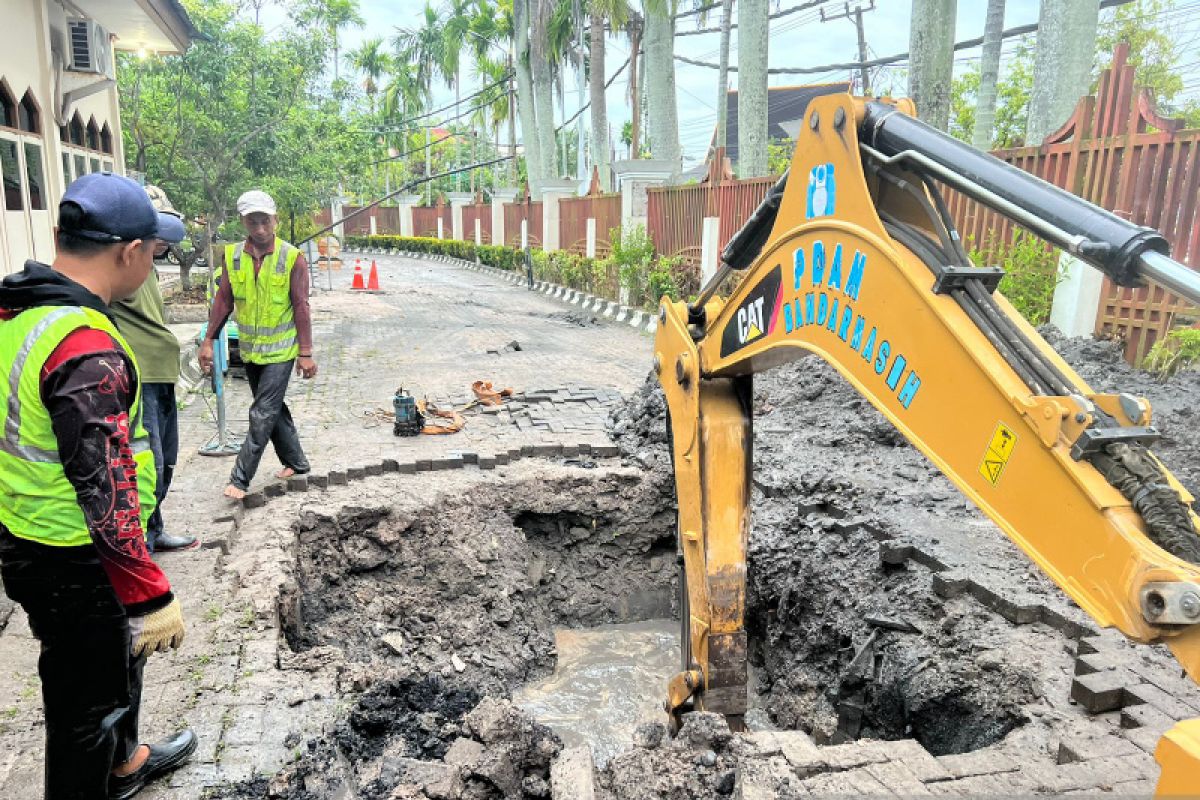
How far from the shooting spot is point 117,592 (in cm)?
226

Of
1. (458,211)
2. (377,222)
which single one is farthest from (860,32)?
(377,222)

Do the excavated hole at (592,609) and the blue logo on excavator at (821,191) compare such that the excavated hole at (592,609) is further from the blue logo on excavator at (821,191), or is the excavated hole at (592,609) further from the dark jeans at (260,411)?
the blue logo on excavator at (821,191)

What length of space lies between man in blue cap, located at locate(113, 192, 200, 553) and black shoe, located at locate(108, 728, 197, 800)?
1.81 m

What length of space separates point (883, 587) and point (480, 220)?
29.9m

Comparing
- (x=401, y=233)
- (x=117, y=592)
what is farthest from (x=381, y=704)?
(x=401, y=233)

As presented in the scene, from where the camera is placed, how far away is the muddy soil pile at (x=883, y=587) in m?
3.66

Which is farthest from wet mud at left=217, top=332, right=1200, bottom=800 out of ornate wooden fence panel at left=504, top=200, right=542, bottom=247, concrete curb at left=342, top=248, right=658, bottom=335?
ornate wooden fence panel at left=504, top=200, right=542, bottom=247

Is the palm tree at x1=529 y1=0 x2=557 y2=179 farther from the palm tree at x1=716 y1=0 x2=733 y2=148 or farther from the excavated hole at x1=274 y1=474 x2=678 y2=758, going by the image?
the excavated hole at x1=274 y1=474 x2=678 y2=758

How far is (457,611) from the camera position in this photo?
5133mm

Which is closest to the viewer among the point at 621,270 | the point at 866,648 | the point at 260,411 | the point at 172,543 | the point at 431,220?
the point at 866,648

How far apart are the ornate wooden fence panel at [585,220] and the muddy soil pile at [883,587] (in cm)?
1200

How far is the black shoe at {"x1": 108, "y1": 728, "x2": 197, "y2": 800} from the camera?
269cm

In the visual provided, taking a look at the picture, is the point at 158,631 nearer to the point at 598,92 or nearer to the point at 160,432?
the point at 160,432

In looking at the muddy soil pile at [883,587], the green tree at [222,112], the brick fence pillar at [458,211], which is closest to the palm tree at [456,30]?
the brick fence pillar at [458,211]
